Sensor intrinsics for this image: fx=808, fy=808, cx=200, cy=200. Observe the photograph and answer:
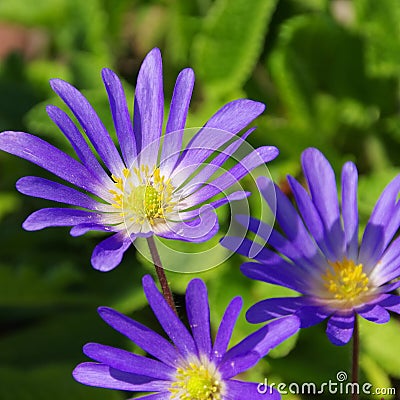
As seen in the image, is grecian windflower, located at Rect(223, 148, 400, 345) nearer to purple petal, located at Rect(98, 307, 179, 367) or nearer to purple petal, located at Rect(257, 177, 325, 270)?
purple petal, located at Rect(257, 177, 325, 270)

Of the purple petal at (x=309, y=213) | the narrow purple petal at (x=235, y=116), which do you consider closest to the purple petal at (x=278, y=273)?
the purple petal at (x=309, y=213)

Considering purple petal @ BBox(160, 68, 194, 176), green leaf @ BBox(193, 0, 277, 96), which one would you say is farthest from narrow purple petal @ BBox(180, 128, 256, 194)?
green leaf @ BBox(193, 0, 277, 96)

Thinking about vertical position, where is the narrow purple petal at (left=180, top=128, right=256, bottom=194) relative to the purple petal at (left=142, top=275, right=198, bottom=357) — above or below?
above

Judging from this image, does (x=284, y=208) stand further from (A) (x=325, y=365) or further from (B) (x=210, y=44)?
(B) (x=210, y=44)

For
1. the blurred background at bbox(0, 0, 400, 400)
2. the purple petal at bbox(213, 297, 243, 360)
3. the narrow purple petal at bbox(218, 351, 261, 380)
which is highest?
the blurred background at bbox(0, 0, 400, 400)

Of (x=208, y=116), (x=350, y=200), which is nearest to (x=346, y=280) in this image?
(x=350, y=200)

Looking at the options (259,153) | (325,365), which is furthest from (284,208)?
(325,365)
